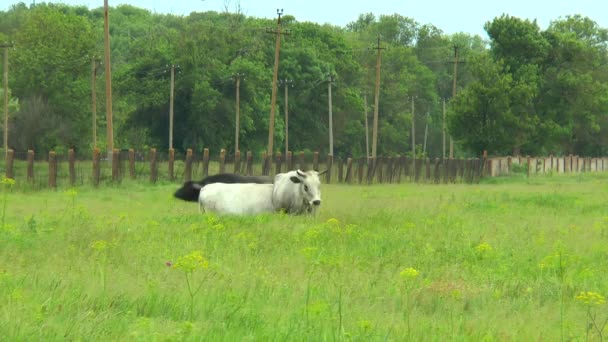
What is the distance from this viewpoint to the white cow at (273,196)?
18.4 m

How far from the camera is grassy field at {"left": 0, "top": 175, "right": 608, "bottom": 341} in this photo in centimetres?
679

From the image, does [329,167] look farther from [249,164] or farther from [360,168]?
[249,164]

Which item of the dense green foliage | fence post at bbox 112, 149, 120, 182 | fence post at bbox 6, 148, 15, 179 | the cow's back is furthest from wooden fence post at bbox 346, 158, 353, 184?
the cow's back

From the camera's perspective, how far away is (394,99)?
96812 millimetres

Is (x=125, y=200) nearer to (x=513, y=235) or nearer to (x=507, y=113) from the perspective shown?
(x=513, y=235)

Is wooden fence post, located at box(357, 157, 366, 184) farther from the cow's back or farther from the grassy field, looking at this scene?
the grassy field

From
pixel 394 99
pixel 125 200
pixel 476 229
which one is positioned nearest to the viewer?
pixel 476 229

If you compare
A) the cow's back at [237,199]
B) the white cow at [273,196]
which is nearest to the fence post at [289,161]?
the cow's back at [237,199]

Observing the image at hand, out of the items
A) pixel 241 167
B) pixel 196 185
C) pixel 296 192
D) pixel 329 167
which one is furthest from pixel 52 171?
pixel 329 167

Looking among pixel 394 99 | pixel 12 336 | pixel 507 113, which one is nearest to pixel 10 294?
pixel 12 336

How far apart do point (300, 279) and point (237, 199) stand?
8.75m

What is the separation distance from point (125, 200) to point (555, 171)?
47.8m

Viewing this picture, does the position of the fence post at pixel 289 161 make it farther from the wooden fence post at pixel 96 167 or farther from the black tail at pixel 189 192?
the black tail at pixel 189 192

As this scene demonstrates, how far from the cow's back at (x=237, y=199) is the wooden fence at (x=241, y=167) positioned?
6481mm
